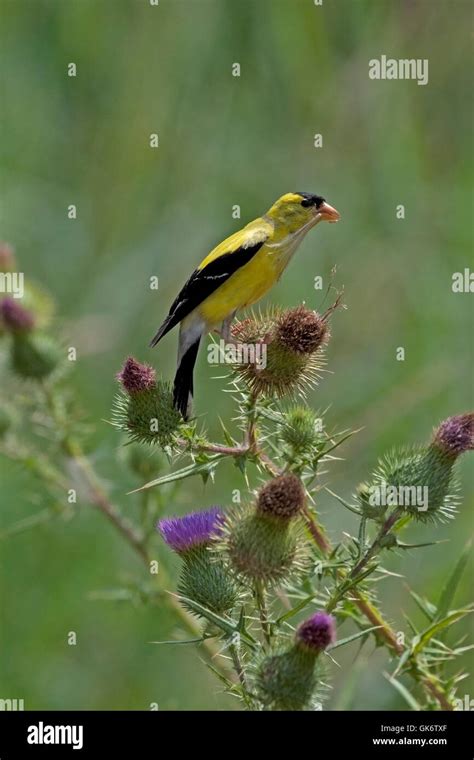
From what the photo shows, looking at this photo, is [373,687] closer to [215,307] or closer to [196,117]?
[215,307]

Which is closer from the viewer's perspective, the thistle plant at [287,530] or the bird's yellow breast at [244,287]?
the thistle plant at [287,530]

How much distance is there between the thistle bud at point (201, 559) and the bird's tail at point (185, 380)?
0.21 m

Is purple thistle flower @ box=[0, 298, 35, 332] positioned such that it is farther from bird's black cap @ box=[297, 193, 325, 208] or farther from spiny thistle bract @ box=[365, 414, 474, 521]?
spiny thistle bract @ box=[365, 414, 474, 521]

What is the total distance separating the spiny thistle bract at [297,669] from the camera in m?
Result: 1.71

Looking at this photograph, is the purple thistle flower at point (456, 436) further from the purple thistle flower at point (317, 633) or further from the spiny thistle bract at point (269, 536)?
the purple thistle flower at point (317, 633)

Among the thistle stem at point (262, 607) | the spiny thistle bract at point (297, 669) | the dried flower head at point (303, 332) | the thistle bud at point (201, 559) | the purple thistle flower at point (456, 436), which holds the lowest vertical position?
the spiny thistle bract at point (297, 669)

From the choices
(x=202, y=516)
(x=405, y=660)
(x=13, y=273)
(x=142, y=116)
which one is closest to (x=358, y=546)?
(x=405, y=660)

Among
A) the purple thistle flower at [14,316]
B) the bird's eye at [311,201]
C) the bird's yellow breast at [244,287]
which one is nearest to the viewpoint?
the bird's yellow breast at [244,287]

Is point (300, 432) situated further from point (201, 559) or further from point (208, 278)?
point (208, 278)

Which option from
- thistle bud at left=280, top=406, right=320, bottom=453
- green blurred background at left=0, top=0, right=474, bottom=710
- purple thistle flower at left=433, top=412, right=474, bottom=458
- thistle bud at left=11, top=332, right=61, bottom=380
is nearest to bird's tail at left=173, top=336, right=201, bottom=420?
thistle bud at left=280, top=406, right=320, bottom=453

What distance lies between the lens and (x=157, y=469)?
9.37ft

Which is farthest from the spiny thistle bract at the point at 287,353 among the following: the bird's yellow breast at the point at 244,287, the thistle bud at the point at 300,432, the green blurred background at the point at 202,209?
the green blurred background at the point at 202,209

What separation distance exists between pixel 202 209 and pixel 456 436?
224 centimetres

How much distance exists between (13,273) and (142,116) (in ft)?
4.40
